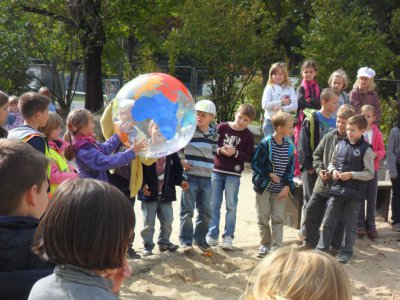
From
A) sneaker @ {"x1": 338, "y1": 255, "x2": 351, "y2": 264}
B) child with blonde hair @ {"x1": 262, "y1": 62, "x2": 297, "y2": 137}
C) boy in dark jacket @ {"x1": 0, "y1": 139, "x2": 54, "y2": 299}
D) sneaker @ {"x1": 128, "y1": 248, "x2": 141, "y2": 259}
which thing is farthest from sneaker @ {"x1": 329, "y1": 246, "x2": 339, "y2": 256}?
boy in dark jacket @ {"x1": 0, "y1": 139, "x2": 54, "y2": 299}

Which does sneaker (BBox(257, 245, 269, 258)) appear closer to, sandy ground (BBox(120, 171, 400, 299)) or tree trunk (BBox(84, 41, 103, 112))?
sandy ground (BBox(120, 171, 400, 299))

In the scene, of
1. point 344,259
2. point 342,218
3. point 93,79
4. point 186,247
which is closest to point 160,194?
point 186,247

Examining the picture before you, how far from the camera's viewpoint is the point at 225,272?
5566 mm

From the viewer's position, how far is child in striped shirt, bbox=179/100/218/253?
5.87 m

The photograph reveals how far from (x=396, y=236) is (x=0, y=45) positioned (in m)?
13.8

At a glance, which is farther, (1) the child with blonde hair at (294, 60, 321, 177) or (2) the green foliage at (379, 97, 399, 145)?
(2) the green foliage at (379, 97, 399, 145)

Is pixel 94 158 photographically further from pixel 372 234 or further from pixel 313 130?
pixel 372 234

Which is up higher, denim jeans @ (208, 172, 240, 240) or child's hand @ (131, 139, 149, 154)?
child's hand @ (131, 139, 149, 154)

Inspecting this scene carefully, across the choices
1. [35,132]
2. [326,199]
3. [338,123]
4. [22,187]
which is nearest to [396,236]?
[326,199]

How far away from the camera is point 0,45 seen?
16891 mm

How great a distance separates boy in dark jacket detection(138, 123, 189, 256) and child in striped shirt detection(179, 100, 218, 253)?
18cm

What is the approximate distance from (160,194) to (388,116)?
1098cm

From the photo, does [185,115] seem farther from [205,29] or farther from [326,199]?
[205,29]

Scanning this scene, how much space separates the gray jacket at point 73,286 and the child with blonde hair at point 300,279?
0.48 metres
